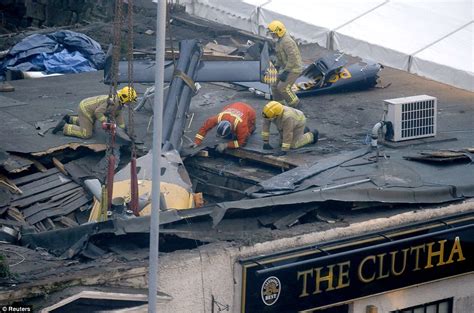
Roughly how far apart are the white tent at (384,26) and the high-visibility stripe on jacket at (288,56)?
4108 millimetres

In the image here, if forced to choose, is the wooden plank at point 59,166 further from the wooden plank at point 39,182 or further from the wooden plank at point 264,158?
the wooden plank at point 264,158

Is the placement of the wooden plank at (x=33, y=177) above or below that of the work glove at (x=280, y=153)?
below

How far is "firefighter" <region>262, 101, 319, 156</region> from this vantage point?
21.4 m

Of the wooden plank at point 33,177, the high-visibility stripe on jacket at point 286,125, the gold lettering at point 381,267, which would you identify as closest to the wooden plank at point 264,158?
the high-visibility stripe on jacket at point 286,125

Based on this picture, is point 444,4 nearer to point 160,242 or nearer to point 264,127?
point 264,127

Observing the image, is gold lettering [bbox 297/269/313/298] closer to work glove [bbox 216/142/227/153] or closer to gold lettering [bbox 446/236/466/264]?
gold lettering [bbox 446/236/466/264]

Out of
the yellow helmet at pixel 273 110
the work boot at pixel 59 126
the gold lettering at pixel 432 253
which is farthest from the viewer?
the work boot at pixel 59 126

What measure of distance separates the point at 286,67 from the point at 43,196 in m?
6.59

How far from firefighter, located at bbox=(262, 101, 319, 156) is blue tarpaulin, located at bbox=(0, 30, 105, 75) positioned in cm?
763

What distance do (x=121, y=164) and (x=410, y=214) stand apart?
18.6 feet

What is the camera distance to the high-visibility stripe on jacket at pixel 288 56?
24.3 m

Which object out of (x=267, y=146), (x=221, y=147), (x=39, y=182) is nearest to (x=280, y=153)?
(x=267, y=146)

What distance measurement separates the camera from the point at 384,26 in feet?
97.9

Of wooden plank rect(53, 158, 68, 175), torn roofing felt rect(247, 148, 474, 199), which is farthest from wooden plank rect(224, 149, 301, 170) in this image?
wooden plank rect(53, 158, 68, 175)
